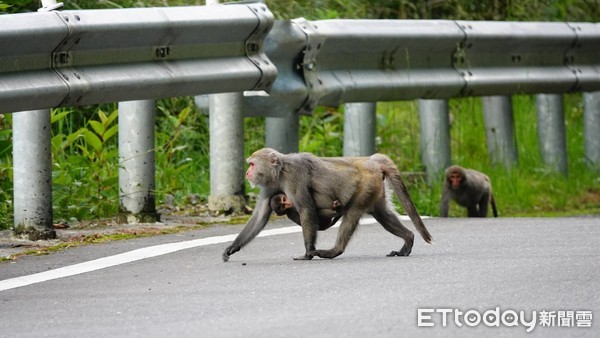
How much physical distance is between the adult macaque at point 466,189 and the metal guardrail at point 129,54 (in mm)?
2733

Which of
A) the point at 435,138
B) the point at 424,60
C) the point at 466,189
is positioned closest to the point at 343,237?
the point at 424,60

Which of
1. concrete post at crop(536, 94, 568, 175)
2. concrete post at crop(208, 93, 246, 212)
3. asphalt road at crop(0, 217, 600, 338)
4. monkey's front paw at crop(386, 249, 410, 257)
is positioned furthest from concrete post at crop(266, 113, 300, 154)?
concrete post at crop(536, 94, 568, 175)

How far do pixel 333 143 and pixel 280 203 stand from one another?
15.2 ft

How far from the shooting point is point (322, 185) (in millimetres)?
7828

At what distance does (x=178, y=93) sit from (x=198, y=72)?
0.18 metres

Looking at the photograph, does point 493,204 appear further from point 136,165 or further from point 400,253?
point 400,253

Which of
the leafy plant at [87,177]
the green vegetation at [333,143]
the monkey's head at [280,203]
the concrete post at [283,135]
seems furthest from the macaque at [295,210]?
the concrete post at [283,135]

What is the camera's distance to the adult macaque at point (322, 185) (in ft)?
25.3

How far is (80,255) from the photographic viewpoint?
7.30 meters

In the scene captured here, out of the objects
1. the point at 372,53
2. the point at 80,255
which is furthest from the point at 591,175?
the point at 80,255

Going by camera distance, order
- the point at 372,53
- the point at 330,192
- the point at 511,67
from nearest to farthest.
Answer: the point at 330,192
the point at 372,53
the point at 511,67

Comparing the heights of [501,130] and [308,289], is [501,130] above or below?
above

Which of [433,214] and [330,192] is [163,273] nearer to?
[330,192]

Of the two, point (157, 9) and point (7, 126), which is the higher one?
point (157, 9)
